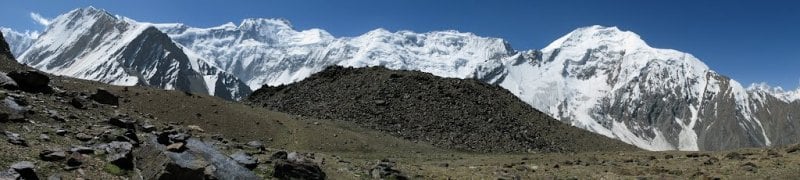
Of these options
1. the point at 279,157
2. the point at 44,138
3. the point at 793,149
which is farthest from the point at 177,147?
the point at 793,149

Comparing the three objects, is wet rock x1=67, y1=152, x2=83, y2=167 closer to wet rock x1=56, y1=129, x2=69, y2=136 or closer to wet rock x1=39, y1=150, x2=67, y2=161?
wet rock x1=39, y1=150, x2=67, y2=161

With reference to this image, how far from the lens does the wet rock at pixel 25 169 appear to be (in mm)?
20281

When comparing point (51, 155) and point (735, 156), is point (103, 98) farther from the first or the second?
point (735, 156)

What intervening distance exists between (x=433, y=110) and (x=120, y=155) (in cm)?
6705

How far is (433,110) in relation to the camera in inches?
3524

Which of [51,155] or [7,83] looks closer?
[51,155]

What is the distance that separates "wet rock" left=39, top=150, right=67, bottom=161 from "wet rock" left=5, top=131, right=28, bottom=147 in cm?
170

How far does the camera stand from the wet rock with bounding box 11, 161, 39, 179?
66.5 feet

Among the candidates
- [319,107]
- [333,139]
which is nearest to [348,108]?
[319,107]

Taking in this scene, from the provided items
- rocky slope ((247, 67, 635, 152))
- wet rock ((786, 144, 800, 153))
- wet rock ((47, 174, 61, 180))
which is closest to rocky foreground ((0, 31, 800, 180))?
wet rock ((47, 174, 61, 180))

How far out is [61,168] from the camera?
22.3m

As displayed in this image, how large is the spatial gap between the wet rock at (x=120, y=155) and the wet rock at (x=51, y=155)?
1478 millimetres

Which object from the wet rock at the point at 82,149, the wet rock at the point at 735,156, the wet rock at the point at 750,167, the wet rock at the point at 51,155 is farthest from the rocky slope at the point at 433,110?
the wet rock at the point at 51,155

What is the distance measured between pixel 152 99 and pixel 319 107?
91.9ft
